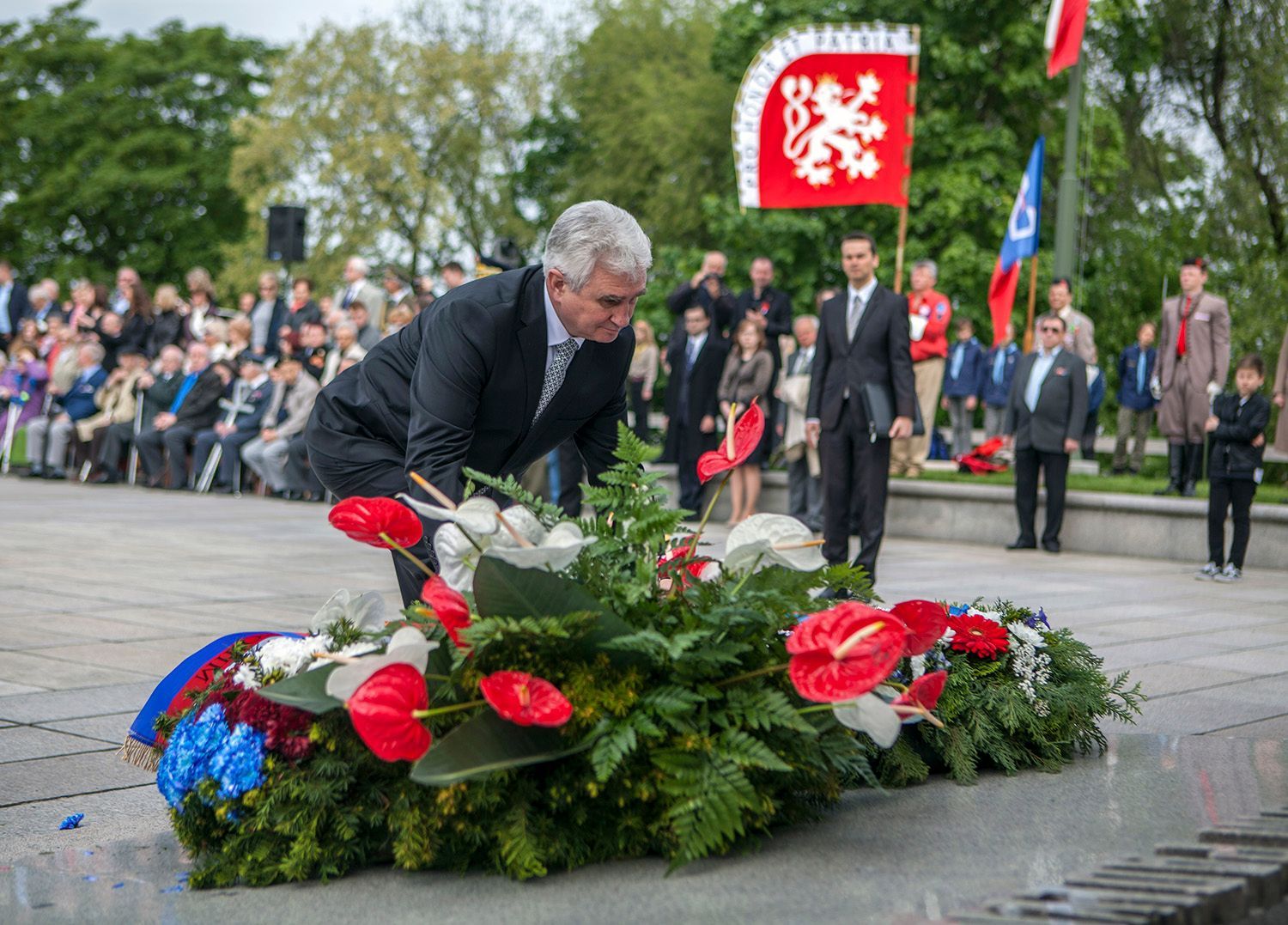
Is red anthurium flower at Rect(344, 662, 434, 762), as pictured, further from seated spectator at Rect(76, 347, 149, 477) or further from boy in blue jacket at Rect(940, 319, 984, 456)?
boy in blue jacket at Rect(940, 319, 984, 456)

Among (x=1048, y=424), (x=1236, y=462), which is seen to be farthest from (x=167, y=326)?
(x=1236, y=462)

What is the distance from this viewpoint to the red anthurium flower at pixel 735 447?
159 inches

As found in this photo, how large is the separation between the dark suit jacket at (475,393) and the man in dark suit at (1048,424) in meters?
8.86

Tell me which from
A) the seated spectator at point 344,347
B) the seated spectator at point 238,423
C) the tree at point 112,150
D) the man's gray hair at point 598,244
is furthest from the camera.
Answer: the tree at point 112,150

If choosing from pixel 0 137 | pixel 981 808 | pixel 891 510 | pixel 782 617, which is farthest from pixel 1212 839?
pixel 0 137

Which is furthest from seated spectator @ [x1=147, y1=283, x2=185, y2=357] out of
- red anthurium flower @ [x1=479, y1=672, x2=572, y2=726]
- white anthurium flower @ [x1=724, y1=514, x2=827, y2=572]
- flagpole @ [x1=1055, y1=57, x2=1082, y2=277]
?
red anthurium flower @ [x1=479, y1=672, x2=572, y2=726]

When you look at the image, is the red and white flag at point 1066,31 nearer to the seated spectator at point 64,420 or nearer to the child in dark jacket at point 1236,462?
the child in dark jacket at point 1236,462

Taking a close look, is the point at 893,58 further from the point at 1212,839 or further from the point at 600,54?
the point at 600,54

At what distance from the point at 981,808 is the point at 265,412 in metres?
15.5

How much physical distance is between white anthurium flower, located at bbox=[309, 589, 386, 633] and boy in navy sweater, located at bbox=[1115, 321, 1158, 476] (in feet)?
54.8

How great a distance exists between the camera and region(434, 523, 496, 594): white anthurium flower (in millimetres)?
3730

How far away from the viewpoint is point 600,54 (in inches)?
1924

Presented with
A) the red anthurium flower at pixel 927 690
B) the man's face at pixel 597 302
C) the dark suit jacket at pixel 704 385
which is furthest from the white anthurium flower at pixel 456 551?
the dark suit jacket at pixel 704 385

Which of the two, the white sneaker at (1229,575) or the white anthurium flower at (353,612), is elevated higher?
the white anthurium flower at (353,612)
